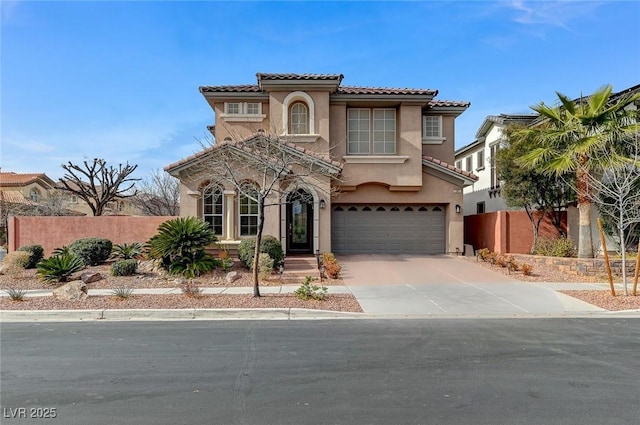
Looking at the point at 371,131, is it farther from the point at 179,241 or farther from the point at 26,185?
the point at 26,185

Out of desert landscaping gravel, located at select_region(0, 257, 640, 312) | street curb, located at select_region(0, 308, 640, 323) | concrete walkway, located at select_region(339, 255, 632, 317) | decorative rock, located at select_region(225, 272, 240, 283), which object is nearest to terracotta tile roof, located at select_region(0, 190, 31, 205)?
desert landscaping gravel, located at select_region(0, 257, 640, 312)

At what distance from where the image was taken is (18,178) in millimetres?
44375

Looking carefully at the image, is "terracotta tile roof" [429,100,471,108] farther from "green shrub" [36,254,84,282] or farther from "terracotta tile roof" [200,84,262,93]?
"green shrub" [36,254,84,282]

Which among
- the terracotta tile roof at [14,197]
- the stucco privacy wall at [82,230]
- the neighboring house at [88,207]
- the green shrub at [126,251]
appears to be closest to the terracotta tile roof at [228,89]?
the stucco privacy wall at [82,230]

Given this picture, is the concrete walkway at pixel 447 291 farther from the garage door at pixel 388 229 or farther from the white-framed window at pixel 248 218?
the white-framed window at pixel 248 218

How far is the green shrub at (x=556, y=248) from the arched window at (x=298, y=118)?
10.9 meters

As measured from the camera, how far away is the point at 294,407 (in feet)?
16.1

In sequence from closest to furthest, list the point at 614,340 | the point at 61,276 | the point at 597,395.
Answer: the point at 597,395, the point at 614,340, the point at 61,276

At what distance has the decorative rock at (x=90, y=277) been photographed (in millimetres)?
13481

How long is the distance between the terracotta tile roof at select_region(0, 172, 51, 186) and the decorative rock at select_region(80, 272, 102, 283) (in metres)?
36.1

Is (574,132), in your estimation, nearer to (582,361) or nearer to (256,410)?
(582,361)

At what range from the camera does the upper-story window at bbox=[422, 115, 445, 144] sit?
21598 millimetres

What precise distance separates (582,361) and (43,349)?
28.0 feet

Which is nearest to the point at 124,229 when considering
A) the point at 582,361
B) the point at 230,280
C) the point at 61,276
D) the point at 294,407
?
the point at 61,276
